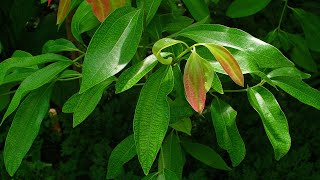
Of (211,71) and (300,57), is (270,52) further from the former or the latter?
(300,57)

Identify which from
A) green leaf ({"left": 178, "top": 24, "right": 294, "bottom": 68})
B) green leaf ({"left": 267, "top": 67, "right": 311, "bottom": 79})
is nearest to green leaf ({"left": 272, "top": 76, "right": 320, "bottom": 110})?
green leaf ({"left": 267, "top": 67, "right": 311, "bottom": 79})

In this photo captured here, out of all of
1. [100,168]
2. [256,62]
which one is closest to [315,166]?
[100,168]

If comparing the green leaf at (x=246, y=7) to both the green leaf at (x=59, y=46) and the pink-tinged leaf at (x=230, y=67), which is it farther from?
the pink-tinged leaf at (x=230, y=67)

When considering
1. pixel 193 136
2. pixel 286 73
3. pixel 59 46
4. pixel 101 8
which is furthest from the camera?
pixel 193 136

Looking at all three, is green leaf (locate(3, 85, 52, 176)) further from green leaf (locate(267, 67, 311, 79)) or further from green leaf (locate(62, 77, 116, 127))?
green leaf (locate(267, 67, 311, 79))

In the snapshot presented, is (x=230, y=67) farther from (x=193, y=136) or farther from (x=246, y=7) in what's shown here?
(x=193, y=136)

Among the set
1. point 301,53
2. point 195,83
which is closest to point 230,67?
point 195,83
